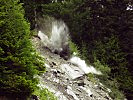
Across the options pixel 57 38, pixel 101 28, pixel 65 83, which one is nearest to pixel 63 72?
pixel 65 83

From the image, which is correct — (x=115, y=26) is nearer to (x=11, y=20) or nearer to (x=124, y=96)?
(x=124, y=96)

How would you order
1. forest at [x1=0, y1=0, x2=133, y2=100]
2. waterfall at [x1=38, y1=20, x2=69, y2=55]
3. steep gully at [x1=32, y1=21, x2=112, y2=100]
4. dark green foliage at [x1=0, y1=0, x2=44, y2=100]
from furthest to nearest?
forest at [x1=0, y1=0, x2=133, y2=100]
waterfall at [x1=38, y1=20, x2=69, y2=55]
steep gully at [x1=32, y1=21, x2=112, y2=100]
dark green foliage at [x1=0, y1=0, x2=44, y2=100]

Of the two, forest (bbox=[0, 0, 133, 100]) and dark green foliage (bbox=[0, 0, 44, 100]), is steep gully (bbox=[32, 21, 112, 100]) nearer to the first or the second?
forest (bbox=[0, 0, 133, 100])

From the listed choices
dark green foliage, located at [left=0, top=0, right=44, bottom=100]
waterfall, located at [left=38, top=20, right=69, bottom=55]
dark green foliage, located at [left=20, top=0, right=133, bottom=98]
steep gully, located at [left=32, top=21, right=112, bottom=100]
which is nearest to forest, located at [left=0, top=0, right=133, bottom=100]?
dark green foliage, located at [left=20, top=0, right=133, bottom=98]

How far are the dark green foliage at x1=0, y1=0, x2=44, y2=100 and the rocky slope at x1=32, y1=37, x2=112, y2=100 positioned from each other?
8.83 ft

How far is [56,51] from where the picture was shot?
19.7 m

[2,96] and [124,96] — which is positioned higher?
[2,96]

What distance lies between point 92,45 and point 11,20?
11.3 metres

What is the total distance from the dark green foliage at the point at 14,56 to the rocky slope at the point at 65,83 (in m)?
2.69

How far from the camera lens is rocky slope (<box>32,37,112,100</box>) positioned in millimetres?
14586

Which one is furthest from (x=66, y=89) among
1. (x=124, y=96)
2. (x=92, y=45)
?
(x=92, y=45)

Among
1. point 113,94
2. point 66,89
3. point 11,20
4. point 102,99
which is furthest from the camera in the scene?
point 113,94

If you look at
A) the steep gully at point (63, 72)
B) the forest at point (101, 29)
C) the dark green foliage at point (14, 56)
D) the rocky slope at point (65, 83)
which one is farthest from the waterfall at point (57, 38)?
the dark green foliage at point (14, 56)

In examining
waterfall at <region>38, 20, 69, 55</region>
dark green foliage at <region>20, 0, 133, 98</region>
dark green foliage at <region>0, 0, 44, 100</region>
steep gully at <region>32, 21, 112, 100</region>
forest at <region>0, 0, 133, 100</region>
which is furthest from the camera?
dark green foliage at <region>20, 0, 133, 98</region>
